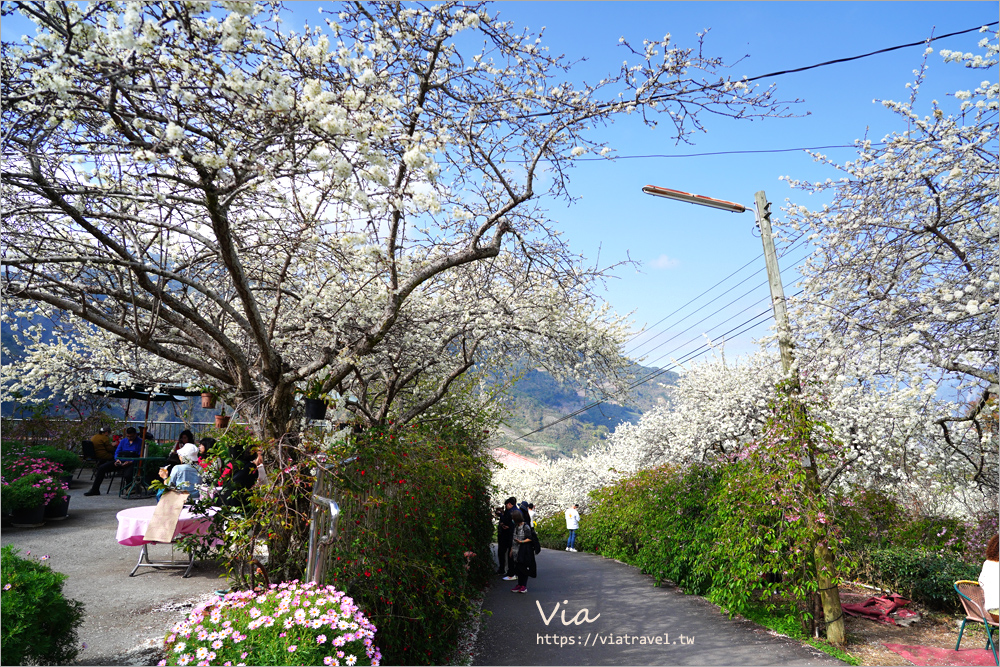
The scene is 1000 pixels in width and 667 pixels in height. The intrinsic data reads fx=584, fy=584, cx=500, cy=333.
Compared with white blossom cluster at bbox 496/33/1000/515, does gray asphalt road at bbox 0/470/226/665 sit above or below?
below

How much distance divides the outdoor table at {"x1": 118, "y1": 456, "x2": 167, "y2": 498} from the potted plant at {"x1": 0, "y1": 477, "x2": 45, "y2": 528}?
281cm

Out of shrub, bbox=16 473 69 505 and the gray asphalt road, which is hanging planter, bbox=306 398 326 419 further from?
shrub, bbox=16 473 69 505

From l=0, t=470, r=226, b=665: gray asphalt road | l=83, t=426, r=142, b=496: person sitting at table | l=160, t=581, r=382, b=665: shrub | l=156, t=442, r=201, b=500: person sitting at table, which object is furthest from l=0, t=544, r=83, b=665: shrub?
l=83, t=426, r=142, b=496: person sitting at table

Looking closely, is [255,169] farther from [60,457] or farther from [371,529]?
[60,457]

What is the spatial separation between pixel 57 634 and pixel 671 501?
302 inches

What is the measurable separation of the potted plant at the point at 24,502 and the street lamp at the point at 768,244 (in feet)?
29.7

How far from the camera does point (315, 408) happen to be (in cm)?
495

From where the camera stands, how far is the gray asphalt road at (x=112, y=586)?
4230mm

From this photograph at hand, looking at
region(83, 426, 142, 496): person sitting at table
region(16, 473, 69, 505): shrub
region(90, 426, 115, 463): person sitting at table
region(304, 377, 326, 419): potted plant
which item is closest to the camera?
region(304, 377, 326, 419): potted plant

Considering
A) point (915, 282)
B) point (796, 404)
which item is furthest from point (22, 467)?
point (915, 282)

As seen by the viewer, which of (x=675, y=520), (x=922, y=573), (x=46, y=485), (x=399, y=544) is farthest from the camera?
(x=675, y=520)

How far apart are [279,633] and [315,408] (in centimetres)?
214

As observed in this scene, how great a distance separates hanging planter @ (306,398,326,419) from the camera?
4.93 metres

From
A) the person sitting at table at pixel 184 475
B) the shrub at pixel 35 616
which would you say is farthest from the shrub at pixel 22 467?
the shrub at pixel 35 616
